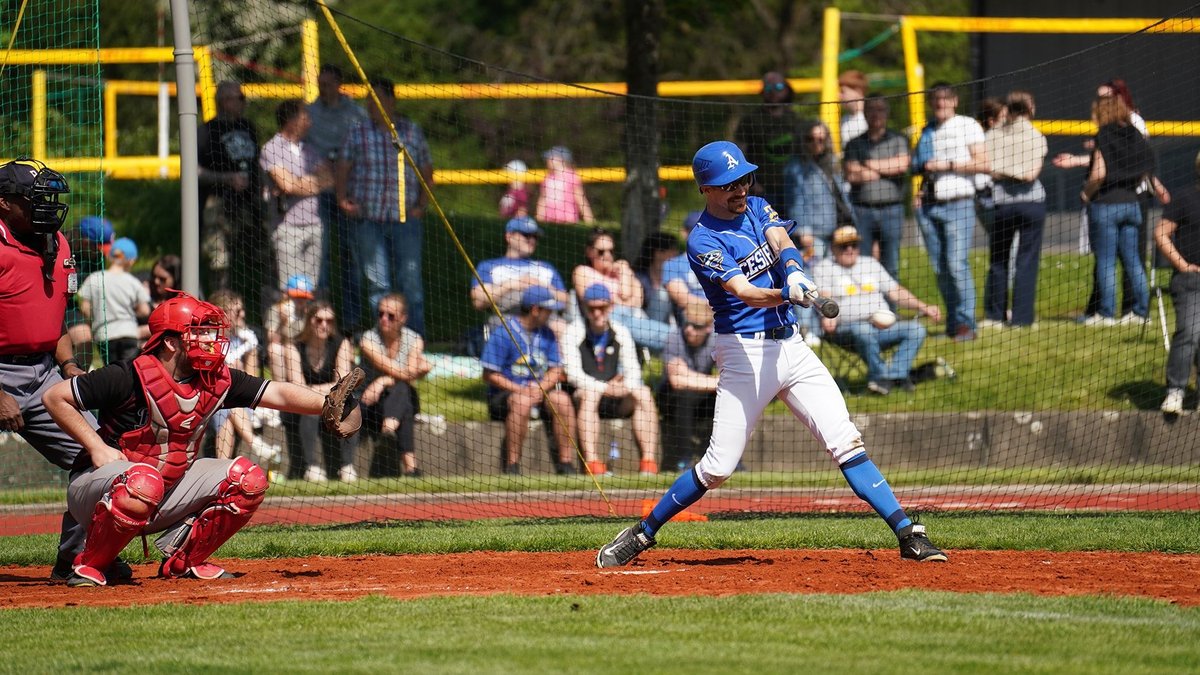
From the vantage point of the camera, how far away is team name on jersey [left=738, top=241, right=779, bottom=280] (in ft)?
25.9

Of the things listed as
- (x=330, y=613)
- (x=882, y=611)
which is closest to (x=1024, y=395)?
(x=882, y=611)

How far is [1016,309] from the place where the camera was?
601 inches

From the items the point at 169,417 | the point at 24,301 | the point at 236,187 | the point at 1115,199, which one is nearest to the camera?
the point at 169,417

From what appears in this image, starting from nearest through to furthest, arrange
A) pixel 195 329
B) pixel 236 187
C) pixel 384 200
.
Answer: pixel 195 329 → pixel 236 187 → pixel 384 200

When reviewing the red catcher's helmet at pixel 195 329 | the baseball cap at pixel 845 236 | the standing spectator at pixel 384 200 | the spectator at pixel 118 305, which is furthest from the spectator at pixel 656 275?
the red catcher's helmet at pixel 195 329

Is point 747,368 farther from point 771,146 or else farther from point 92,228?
point 771,146

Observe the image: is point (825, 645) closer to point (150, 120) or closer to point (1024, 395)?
point (1024, 395)

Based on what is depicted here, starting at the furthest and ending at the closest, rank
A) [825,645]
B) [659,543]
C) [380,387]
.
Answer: [380,387] → [659,543] → [825,645]

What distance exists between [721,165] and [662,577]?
2162 millimetres

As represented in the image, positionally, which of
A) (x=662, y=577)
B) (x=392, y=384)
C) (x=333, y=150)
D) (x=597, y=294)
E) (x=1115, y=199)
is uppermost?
(x=333, y=150)

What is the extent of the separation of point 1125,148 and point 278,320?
26.2 feet

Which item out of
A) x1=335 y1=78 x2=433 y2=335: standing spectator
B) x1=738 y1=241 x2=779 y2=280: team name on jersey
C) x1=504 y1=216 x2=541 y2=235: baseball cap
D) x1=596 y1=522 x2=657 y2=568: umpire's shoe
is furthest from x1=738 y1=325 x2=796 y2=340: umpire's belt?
x1=504 y1=216 x2=541 y2=235: baseball cap

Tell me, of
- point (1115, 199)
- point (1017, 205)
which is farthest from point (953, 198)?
point (1115, 199)

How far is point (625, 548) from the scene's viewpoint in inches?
314
